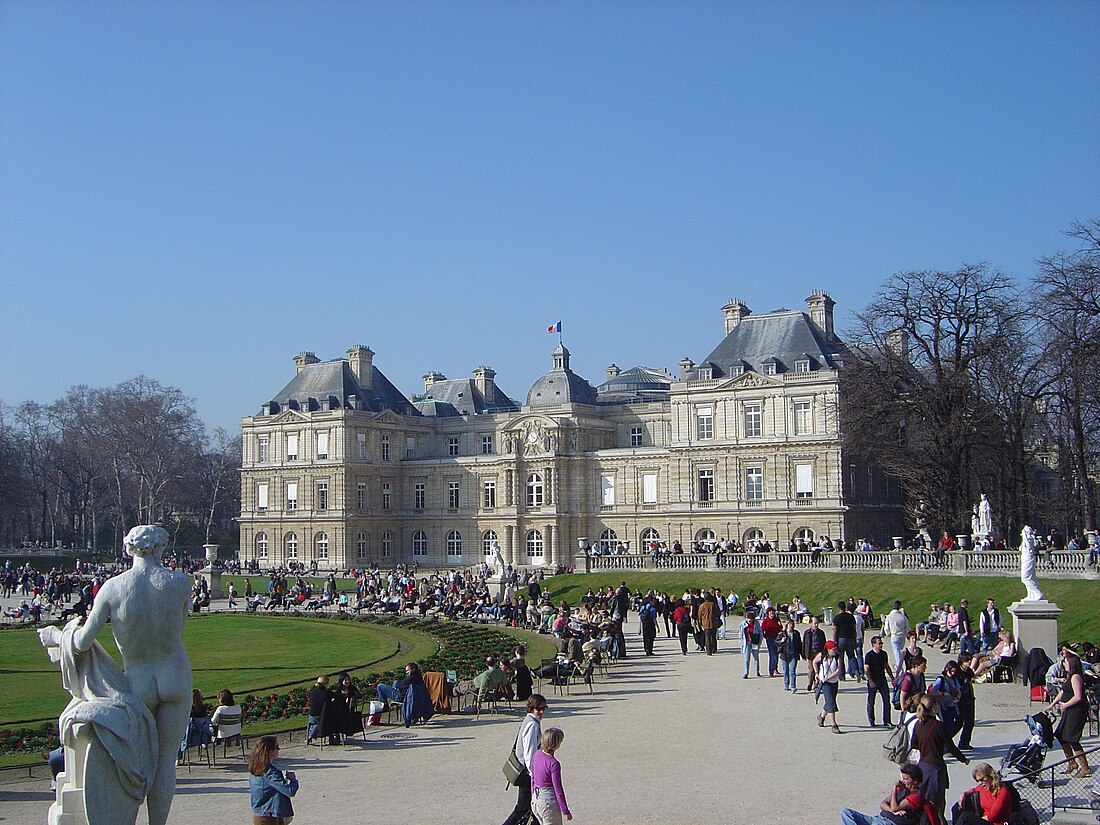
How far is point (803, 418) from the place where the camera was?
209 ft

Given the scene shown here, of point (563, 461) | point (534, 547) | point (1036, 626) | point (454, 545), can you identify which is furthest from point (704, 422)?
point (1036, 626)

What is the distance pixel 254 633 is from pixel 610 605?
1126 centimetres

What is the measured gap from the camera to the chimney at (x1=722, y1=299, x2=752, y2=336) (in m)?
70.5

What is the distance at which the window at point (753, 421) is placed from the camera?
65.2m

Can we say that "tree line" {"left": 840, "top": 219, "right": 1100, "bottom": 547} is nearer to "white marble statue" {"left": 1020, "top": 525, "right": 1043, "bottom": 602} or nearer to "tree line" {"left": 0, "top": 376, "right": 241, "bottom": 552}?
"white marble statue" {"left": 1020, "top": 525, "right": 1043, "bottom": 602}

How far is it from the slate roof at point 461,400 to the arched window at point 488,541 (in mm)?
11621

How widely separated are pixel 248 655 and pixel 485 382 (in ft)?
199

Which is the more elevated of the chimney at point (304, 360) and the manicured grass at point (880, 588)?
the chimney at point (304, 360)

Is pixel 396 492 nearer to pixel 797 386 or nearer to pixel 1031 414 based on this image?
pixel 797 386

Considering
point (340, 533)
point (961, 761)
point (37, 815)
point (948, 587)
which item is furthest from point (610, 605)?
point (340, 533)

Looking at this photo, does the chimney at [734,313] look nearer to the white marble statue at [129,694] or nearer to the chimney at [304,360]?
the chimney at [304,360]

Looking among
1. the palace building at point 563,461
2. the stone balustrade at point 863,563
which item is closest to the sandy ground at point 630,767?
the stone balustrade at point 863,563

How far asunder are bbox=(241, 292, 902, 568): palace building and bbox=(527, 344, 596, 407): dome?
0.14m

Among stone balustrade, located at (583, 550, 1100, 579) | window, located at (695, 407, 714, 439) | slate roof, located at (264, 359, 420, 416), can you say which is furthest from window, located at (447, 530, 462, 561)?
stone balustrade, located at (583, 550, 1100, 579)
